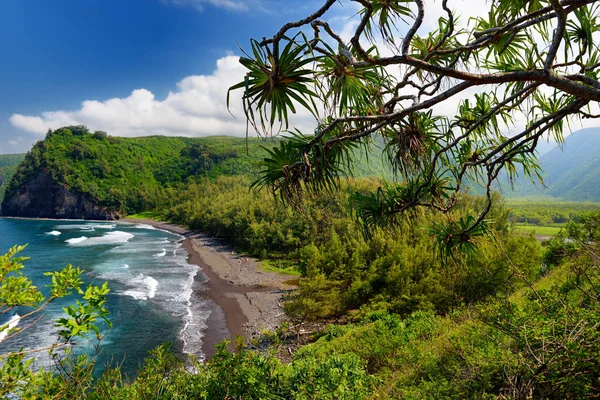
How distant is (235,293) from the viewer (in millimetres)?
26109

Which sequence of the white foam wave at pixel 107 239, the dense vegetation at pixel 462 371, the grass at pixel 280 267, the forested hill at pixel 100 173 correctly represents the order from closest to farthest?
the dense vegetation at pixel 462 371 < the grass at pixel 280 267 < the white foam wave at pixel 107 239 < the forested hill at pixel 100 173

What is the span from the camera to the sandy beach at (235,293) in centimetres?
1947

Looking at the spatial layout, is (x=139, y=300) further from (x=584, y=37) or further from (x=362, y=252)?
(x=584, y=37)

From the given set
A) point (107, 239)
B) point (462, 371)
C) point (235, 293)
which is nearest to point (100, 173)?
point (107, 239)

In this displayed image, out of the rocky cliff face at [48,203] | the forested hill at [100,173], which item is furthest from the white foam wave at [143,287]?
the rocky cliff face at [48,203]

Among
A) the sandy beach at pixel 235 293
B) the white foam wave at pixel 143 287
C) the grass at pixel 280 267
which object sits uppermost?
the white foam wave at pixel 143 287

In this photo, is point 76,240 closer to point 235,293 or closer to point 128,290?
point 128,290

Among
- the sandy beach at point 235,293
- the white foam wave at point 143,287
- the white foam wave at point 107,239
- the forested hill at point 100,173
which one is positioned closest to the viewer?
the sandy beach at point 235,293

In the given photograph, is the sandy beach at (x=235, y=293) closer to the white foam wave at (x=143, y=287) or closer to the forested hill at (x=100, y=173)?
the white foam wave at (x=143, y=287)

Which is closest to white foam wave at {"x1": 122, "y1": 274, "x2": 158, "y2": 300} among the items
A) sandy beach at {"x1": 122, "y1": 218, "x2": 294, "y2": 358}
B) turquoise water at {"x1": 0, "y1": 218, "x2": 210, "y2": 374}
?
turquoise water at {"x1": 0, "y1": 218, "x2": 210, "y2": 374}

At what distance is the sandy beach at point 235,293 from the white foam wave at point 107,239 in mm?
13741

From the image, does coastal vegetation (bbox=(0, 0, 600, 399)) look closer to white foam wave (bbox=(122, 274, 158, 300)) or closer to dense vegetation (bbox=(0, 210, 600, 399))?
dense vegetation (bbox=(0, 210, 600, 399))

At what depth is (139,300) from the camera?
23.5 meters

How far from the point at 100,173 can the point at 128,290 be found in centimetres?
8401
